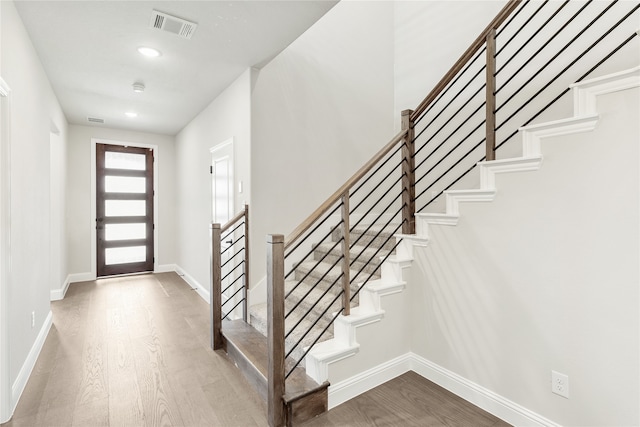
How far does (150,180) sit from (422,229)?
5.38m

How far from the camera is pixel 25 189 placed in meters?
2.51

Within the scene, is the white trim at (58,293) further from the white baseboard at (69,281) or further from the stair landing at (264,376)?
the stair landing at (264,376)

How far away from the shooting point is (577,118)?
1.68m

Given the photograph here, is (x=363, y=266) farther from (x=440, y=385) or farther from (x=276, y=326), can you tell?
(x=440, y=385)

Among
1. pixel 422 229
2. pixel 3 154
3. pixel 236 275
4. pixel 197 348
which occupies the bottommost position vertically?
pixel 197 348

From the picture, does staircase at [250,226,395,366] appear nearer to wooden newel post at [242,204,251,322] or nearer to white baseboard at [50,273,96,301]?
wooden newel post at [242,204,251,322]

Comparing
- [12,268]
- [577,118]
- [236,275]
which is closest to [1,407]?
[12,268]

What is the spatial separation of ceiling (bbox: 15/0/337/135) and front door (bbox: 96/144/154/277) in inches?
67.1

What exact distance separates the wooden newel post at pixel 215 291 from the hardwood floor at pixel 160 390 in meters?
0.14

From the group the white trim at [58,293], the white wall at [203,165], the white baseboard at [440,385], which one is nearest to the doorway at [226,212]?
the white wall at [203,165]

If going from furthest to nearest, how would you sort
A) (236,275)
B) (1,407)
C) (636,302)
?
(236,275)
(1,407)
(636,302)

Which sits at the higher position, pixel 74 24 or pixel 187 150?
pixel 74 24

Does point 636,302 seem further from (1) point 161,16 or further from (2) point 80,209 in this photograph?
(2) point 80,209

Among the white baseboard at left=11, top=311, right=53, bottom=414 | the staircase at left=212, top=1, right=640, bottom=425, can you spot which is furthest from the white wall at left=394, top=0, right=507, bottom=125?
the white baseboard at left=11, top=311, right=53, bottom=414
